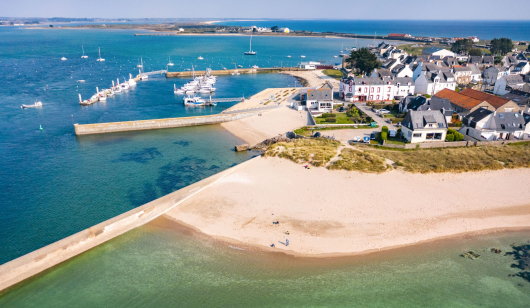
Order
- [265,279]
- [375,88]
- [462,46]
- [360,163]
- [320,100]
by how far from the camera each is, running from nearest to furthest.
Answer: [265,279] < [360,163] < [320,100] < [375,88] < [462,46]

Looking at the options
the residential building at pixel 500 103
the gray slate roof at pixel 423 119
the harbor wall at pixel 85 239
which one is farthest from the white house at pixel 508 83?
the harbor wall at pixel 85 239

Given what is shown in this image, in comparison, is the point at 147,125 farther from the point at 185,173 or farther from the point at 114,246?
the point at 114,246

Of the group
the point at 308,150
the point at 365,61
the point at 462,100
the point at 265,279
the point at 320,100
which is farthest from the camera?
the point at 365,61

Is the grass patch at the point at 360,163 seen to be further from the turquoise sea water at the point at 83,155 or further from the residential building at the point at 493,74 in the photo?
the residential building at the point at 493,74

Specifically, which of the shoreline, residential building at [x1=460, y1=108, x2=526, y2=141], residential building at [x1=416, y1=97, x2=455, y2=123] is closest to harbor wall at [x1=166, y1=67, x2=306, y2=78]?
residential building at [x1=416, y1=97, x2=455, y2=123]

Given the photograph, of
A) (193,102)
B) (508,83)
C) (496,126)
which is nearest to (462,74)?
(508,83)

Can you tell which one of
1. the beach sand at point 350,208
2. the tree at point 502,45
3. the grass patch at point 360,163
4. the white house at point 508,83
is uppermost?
the tree at point 502,45

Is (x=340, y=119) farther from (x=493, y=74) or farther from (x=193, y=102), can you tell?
(x=493, y=74)
